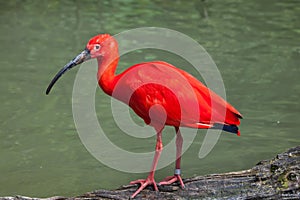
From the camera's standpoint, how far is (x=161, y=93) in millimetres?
4395

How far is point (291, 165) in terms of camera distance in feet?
14.5

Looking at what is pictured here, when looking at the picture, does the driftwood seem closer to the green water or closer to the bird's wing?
the bird's wing

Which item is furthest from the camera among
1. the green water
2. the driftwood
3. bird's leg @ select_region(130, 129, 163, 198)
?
the green water

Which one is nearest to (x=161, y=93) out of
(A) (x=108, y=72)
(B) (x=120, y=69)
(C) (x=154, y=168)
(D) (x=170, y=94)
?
(D) (x=170, y=94)

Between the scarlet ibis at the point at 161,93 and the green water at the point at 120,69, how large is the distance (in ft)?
6.67

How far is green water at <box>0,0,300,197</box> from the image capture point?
259 inches

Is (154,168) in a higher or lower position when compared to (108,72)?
lower

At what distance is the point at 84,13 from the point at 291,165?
8686 mm

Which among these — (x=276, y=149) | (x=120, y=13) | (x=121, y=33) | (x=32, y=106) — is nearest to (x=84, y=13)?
(x=120, y=13)

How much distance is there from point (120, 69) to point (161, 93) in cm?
487

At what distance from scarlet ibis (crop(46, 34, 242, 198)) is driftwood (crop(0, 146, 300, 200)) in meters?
0.07

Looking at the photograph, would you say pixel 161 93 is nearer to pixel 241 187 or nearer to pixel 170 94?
pixel 170 94

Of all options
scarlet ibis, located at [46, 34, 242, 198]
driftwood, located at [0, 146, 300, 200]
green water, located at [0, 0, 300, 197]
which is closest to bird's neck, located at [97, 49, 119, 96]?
scarlet ibis, located at [46, 34, 242, 198]

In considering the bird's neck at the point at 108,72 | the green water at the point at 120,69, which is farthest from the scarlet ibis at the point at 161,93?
the green water at the point at 120,69
